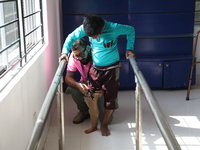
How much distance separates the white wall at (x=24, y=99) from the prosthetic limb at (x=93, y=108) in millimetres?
457

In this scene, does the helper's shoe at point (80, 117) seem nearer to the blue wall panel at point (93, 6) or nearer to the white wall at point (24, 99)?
the white wall at point (24, 99)

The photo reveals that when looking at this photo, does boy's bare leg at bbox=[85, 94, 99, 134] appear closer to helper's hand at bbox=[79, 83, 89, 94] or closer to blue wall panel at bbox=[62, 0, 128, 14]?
helper's hand at bbox=[79, 83, 89, 94]

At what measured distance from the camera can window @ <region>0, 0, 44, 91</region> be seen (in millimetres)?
2222

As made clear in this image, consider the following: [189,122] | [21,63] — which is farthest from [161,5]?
[21,63]

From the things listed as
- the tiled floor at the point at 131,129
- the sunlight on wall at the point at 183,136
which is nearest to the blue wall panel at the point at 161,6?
the tiled floor at the point at 131,129

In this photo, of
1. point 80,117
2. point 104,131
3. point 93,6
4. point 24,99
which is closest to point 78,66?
point 80,117

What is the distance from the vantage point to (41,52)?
9.90 feet

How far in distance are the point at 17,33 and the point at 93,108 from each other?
1.13 m

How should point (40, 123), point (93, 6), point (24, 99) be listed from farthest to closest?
point (93, 6), point (24, 99), point (40, 123)

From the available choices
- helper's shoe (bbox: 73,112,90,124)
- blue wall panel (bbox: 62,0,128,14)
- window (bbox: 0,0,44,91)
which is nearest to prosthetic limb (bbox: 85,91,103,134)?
helper's shoe (bbox: 73,112,90,124)

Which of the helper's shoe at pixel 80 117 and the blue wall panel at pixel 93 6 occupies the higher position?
the blue wall panel at pixel 93 6

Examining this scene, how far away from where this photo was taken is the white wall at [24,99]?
6.15 ft

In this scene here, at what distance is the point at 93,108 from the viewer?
3355mm

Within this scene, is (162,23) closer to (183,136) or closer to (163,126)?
(183,136)
